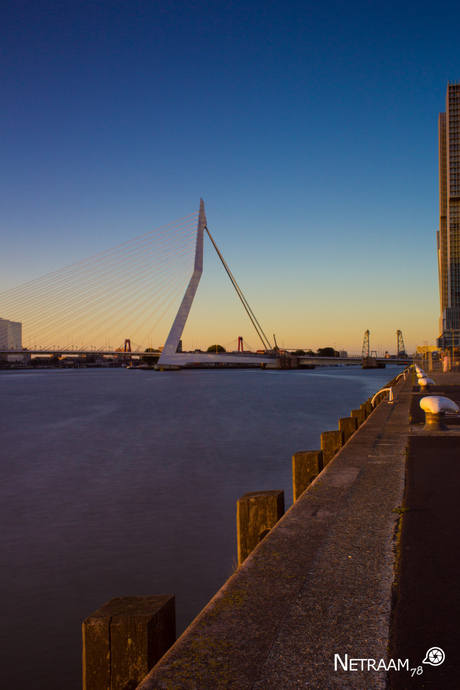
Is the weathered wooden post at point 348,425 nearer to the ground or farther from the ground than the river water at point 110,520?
farther from the ground

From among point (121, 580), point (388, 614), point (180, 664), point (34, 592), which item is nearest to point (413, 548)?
point (388, 614)

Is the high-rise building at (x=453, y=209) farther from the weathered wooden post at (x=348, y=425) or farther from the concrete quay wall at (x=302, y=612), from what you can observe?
the concrete quay wall at (x=302, y=612)

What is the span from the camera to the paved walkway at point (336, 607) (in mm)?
2301

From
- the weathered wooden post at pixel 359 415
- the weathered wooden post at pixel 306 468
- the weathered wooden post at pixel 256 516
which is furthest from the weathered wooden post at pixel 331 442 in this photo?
the weathered wooden post at pixel 256 516

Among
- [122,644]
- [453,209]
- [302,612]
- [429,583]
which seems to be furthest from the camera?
[453,209]

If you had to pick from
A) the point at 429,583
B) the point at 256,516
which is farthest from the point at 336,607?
the point at 256,516

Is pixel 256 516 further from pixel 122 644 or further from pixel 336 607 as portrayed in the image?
pixel 122 644

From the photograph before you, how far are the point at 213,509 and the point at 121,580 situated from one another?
3.70 m

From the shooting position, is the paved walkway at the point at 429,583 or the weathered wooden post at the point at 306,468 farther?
the weathered wooden post at the point at 306,468

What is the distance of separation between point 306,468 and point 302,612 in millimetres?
3658

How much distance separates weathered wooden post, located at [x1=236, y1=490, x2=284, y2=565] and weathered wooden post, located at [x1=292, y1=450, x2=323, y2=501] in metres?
1.96

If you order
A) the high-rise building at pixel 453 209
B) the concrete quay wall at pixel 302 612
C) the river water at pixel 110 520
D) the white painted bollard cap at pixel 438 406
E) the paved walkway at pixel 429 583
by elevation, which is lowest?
the river water at pixel 110 520

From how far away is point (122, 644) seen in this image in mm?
2404

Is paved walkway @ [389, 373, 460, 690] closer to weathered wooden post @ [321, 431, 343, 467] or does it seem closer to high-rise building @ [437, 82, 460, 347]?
weathered wooden post @ [321, 431, 343, 467]
